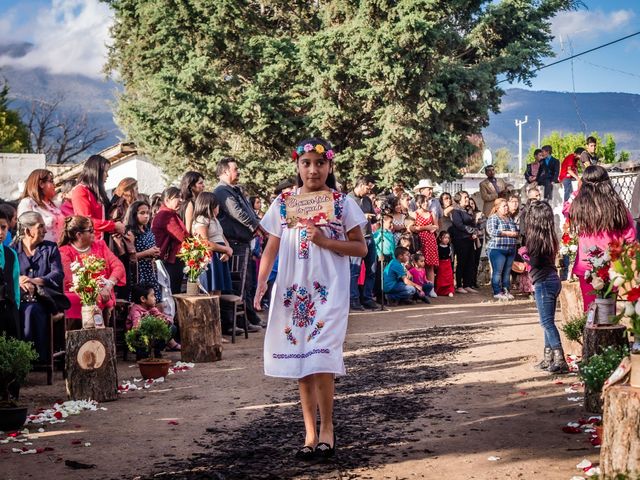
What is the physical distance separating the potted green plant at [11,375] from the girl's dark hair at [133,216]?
4.75 meters

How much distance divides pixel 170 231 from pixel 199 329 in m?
2.04

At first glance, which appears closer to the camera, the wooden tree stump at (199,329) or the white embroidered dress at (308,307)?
the white embroidered dress at (308,307)

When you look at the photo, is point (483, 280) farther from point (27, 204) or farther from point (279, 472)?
point (279, 472)

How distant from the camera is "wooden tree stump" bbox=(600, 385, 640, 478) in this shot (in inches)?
205

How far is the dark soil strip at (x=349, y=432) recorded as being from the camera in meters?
6.04

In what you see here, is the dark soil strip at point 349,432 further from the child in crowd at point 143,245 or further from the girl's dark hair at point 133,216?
the girl's dark hair at point 133,216

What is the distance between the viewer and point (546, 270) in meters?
9.54

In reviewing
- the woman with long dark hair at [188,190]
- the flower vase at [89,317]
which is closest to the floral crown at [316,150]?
the flower vase at [89,317]

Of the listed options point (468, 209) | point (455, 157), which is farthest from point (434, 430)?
point (455, 157)

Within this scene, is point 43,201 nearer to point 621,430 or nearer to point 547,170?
point 621,430

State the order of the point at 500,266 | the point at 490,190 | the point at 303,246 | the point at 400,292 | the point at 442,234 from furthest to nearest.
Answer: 1. the point at 490,190
2. the point at 442,234
3. the point at 500,266
4. the point at 400,292
5. the point at 303,246

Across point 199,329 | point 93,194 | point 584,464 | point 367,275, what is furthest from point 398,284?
point 584,464

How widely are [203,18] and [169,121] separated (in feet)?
12.7

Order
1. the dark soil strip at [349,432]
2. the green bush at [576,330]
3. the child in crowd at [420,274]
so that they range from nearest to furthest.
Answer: the dark soil strip at [349,432] < the green bush at [576,330] < the child in crowd at [420,274]
